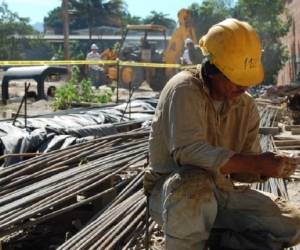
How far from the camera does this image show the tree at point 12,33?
46.7 m

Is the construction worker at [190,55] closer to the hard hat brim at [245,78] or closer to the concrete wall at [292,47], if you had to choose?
the concrete wall at [292,47]

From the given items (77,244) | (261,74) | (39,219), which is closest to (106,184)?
(39,219)

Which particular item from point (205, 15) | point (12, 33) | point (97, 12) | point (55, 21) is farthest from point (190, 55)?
point (55, 21)

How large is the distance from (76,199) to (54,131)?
308cm

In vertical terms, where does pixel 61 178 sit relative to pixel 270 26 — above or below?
below

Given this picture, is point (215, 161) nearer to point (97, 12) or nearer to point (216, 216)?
point (216, 216)

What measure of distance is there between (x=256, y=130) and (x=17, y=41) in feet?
155

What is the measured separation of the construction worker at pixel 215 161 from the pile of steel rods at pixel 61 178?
6.30 feet

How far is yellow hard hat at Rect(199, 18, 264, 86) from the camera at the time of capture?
3.52 meters

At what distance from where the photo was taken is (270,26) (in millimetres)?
30250

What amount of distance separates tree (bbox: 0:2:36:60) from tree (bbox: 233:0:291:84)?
20.1 meters

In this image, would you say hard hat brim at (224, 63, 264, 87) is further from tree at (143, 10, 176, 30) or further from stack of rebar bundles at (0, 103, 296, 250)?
tree at (143, 10, 176, 30)

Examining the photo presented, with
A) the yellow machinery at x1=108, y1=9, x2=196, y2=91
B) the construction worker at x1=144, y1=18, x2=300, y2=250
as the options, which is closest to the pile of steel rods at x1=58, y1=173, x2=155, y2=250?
the construction worker at x1=144, y1=18, x2=300, y2=250

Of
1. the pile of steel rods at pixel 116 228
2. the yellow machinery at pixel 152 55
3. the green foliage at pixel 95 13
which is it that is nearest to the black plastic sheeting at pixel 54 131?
the pile of steel rods at pixel 116 228
